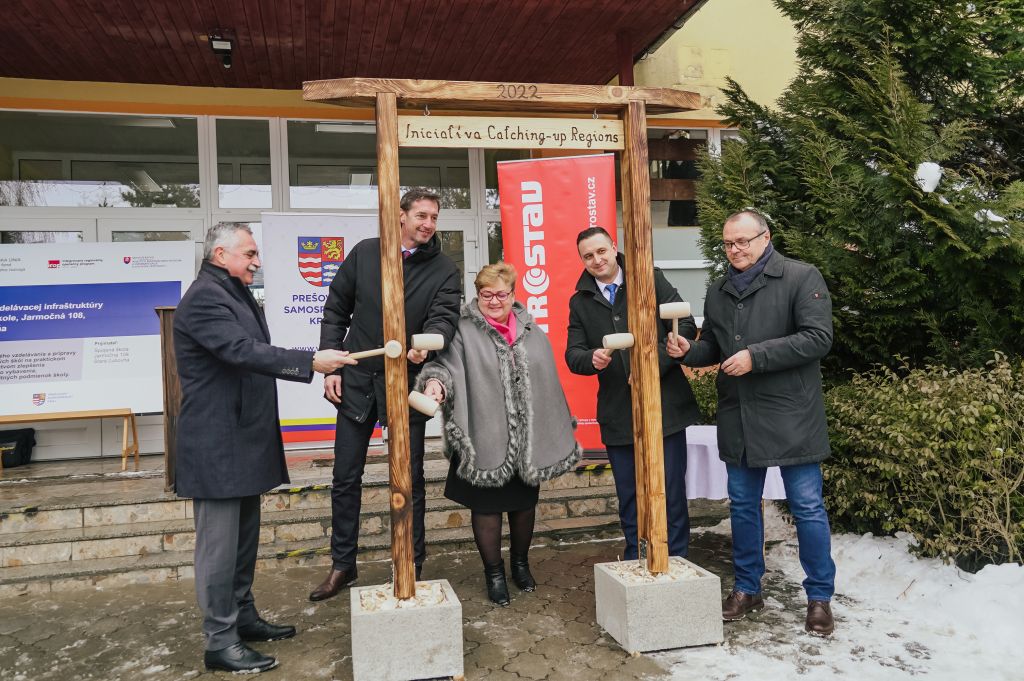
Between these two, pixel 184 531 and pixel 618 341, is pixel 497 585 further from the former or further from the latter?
pixel 184 531

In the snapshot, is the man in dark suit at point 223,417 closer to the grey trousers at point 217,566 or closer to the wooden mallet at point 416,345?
the grey trousers at point 217,566

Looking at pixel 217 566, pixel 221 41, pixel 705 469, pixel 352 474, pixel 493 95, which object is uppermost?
pixel 221 41

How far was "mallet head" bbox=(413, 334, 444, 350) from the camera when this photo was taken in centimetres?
289

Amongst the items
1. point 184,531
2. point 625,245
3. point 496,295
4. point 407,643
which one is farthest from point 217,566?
point 625,245

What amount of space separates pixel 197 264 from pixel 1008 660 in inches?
250

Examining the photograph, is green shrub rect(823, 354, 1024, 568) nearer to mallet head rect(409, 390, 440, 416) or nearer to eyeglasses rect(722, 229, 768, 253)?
eyeglasses rect(722, 229, 768, 253)

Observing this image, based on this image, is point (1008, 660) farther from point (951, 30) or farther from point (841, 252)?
point (951, 30)

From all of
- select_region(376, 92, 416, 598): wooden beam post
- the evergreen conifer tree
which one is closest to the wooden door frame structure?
select_region(376, 92, 416, 598): wooden beam post

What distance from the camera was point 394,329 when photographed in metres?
2.89

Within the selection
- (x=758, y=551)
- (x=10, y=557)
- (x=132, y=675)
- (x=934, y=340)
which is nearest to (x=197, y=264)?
(x=10, y=557)

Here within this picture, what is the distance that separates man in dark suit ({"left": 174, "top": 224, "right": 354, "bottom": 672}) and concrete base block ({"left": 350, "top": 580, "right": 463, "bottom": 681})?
51 cm

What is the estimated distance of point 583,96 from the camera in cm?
312

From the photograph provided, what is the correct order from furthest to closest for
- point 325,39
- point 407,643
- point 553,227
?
point 325,39, point 553,227, point 407,643

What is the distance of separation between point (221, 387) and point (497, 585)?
1634 millimetres
